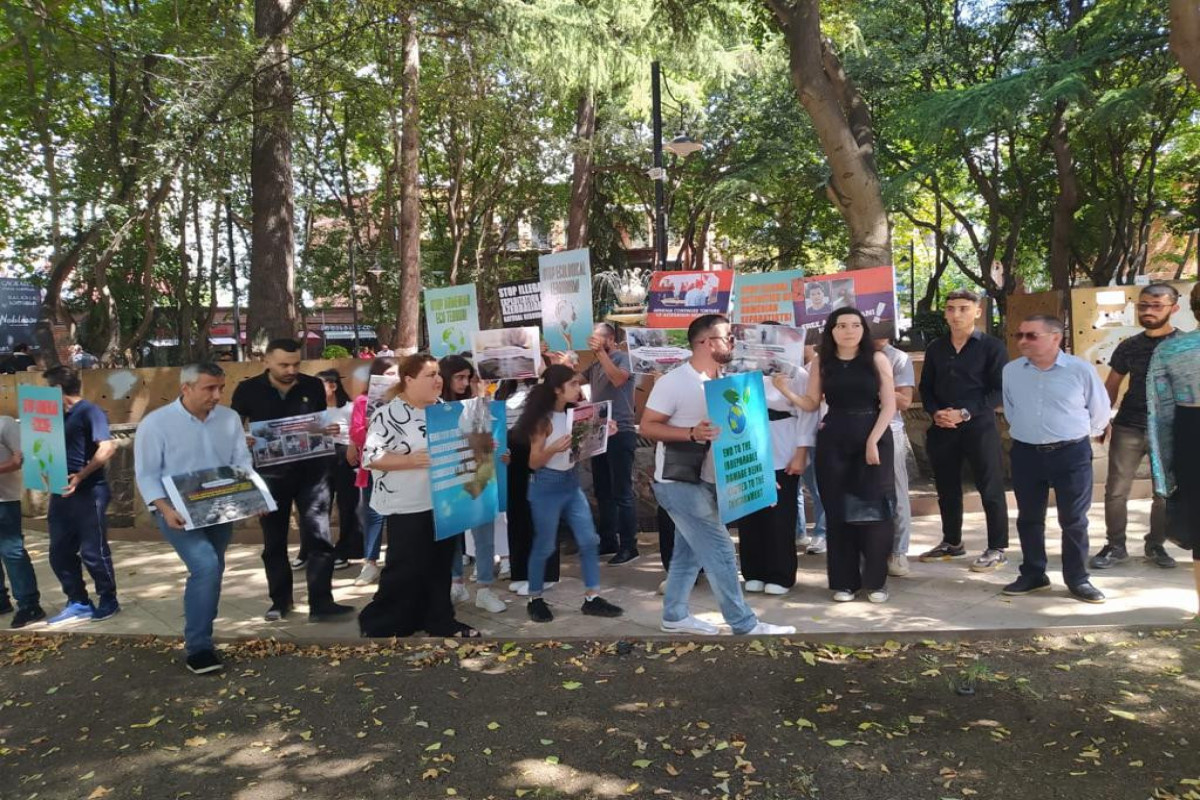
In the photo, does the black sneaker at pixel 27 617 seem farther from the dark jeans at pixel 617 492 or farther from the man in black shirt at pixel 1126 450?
the man in black shirt at pixel 1126 450

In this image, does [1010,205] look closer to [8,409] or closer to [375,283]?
[375,283]

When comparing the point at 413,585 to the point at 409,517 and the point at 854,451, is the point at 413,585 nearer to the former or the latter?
the point at 409,517

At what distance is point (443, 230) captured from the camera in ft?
109

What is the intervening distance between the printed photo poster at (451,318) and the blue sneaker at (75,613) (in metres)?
3.19

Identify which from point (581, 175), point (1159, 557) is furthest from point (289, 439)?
point (581, 175)

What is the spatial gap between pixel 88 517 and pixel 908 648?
5.33 metres

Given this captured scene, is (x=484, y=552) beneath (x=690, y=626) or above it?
above

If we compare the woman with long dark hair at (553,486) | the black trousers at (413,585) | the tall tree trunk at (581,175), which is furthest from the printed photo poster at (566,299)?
the tall tree trunk at (581,175)

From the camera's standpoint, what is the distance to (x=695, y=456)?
4.59 m

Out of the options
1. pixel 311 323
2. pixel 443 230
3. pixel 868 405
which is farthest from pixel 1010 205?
pixel 311 323

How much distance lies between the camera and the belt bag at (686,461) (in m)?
4.59

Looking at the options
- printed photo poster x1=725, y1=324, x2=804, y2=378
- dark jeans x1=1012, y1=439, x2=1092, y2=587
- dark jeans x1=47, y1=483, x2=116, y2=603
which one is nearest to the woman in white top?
printed photo poster x1=725, y1=324, x2=804, y2=378

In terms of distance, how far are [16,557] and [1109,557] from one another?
755cm

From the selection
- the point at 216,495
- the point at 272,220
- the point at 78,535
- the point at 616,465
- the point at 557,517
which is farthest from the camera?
the point at 272,220
